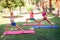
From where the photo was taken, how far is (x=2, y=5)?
25.3m

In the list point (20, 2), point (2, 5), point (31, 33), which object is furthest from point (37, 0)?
point (31, 33)

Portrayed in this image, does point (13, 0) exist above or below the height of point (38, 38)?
Answer: above

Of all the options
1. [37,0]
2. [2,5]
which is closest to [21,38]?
[2,5]

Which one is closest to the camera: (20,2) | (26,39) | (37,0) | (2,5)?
(26,39)

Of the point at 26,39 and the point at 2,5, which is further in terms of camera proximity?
the point at 2,5

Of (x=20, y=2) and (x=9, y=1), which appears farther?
(x=20, y=2)

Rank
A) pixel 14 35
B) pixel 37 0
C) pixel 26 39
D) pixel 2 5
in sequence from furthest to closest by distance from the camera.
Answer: pixel 37 0, pixel 2 5, pixel 14 35, pixel 26 39

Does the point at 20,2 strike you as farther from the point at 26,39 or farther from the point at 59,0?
the point at 26,39

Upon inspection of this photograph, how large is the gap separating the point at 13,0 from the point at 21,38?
17080mm

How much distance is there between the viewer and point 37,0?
5850 centimetres

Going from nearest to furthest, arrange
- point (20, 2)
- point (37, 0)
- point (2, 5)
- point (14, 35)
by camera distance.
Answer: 1. point (14, 35)
2. point (2, 5)
3. point (20, 2)
4. point (37, 0)

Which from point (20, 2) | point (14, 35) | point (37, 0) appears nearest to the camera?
→ point (14, 35)

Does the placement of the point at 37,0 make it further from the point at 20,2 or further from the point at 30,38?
the point at 30,38

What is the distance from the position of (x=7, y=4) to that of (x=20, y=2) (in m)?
3.52
